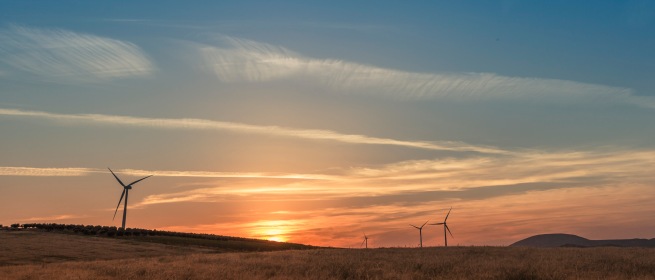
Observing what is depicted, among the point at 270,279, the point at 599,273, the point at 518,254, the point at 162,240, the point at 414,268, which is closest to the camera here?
the point at 270,279

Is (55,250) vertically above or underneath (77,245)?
underneath

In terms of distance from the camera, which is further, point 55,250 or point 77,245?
point 77,245

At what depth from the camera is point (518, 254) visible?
49.4 metres

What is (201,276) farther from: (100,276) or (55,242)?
(55,242)

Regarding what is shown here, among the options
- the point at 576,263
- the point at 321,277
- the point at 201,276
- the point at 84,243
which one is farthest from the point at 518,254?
the point at 84,243

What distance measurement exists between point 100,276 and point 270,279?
939 centimetres

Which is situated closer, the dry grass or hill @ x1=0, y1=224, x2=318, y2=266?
the dry grass

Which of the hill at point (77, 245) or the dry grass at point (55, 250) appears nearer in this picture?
the dry grass at point (55, 250)

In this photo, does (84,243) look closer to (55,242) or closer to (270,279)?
(55,242)

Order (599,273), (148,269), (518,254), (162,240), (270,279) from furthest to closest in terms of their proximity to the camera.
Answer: (162,240)
(518,254)
(148,269)
(599,273)
(270,279)

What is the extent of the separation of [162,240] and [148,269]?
5628cm

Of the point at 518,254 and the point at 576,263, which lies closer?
the point at 576,263

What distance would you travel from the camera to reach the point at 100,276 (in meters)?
31.4

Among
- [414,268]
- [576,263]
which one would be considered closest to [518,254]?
[576,263]
